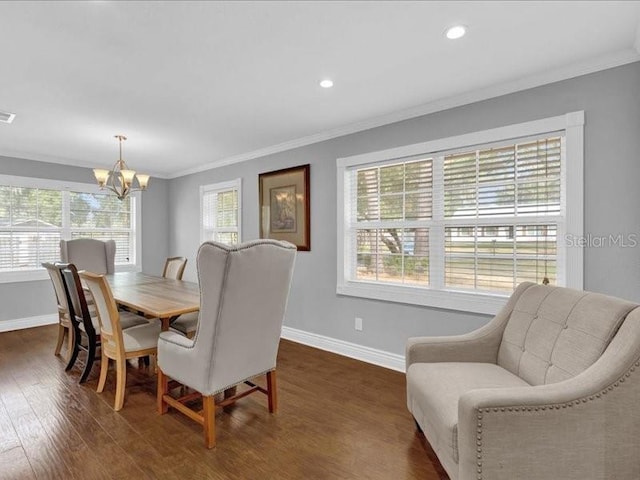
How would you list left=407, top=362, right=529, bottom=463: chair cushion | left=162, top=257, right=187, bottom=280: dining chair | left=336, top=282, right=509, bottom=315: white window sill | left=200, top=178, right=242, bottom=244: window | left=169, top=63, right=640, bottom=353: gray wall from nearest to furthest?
left=407, top=362, right=529, bottom=463: chair cushion → left=169, top=63, right=640, bottom=353: gray wall → left=336, top=282, right=509, bottom=315: white window sill → left=162, top=257, right=187, bottom=280: dining chair → left=200, top=178, right=242, bottom=244: window

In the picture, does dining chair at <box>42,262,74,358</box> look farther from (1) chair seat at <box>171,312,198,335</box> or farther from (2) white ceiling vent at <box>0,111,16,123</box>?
(2) white ceiling vent at <box>0,111,16,123</box>

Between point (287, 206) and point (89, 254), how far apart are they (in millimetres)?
2655

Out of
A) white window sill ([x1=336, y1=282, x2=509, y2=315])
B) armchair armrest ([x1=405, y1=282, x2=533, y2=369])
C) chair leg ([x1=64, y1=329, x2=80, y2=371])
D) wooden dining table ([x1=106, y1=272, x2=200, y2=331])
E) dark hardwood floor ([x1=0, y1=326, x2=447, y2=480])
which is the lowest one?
dark hardwood floor ([x1=0, y1=326, x2=447, y2=480])

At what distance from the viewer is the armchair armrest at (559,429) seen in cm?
129

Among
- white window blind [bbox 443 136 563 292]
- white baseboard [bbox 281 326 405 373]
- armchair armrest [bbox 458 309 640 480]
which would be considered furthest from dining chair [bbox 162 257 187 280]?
armchair armrest [bbox 458 309 640 480]

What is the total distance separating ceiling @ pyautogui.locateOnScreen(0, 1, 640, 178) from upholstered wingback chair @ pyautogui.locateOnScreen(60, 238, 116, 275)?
146 cm

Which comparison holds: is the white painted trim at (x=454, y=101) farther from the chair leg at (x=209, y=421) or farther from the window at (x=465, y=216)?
the chair leg at (x=209, y=421)

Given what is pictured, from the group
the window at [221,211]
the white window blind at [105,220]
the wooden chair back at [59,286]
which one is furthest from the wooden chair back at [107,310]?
the white window blind at [105,220]

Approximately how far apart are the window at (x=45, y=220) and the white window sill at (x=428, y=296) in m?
4.09

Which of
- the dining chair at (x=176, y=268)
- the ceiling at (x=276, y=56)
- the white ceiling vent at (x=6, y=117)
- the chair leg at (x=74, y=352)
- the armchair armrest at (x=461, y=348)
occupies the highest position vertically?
the ceiling at (x=276, y=56)

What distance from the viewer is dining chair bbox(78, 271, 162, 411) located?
96.2 inches

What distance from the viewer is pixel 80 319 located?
10.1 feet

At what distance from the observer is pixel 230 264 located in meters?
1.89

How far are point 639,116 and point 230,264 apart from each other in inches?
104
